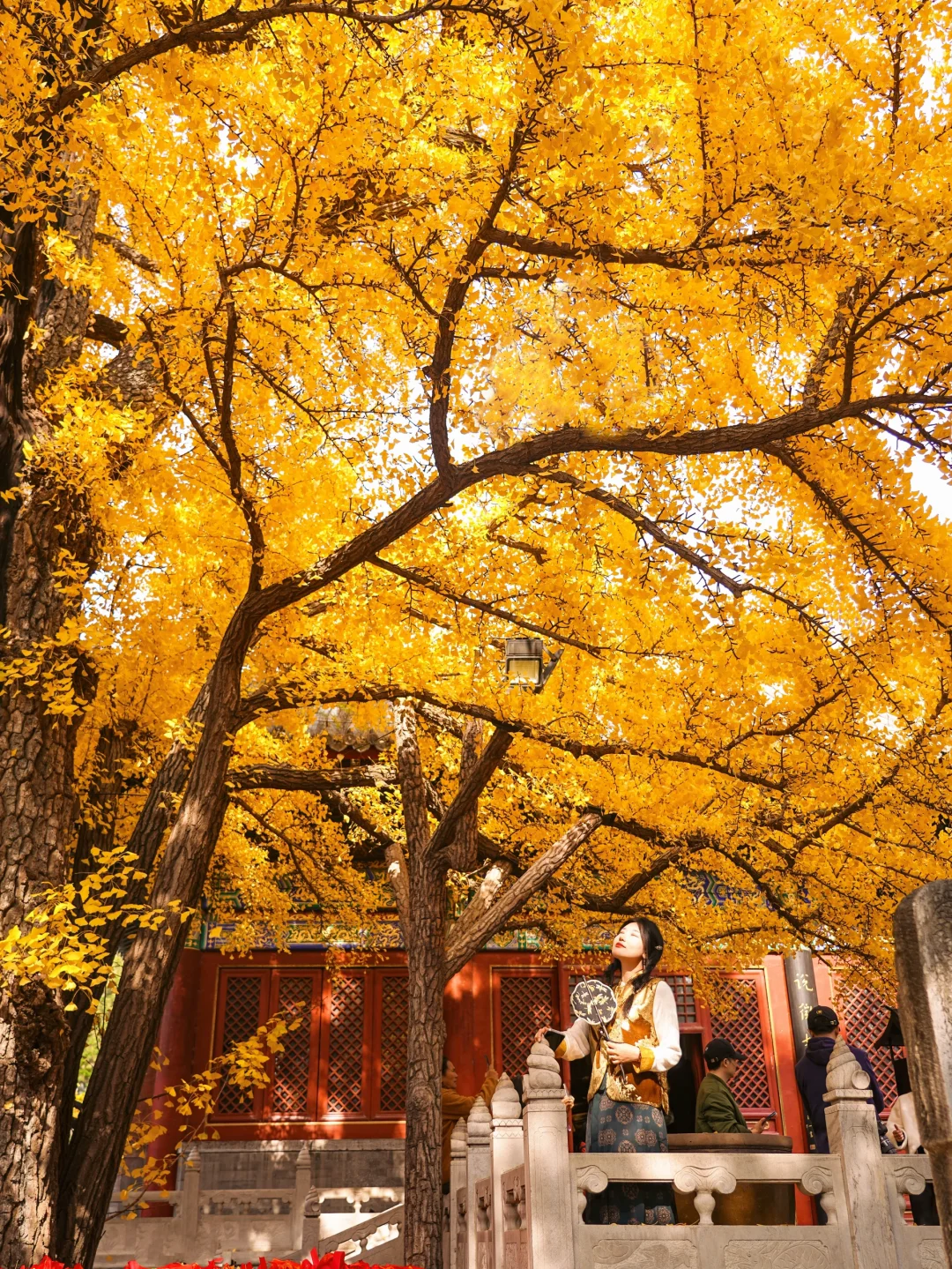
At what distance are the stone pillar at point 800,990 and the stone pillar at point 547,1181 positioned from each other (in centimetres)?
1037

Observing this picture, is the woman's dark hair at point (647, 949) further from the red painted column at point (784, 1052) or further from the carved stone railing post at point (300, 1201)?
the red painted column at point (784, 1052)

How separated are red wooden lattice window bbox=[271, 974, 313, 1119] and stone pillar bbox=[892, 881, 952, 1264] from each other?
41.7ft

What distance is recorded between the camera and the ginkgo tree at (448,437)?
17.4ft

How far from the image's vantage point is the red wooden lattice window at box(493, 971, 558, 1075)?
14305 millimetres

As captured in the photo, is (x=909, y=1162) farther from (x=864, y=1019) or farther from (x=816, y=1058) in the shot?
(x=864, y=1019)

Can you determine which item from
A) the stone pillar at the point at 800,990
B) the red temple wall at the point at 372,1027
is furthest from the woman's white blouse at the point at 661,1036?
the stone pillar at the point at 800,990

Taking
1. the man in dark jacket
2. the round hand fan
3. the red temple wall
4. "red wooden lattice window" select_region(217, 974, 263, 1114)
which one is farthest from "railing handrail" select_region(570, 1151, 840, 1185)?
"red wooden lattice window" select_region(217, 974, 263, 1114)

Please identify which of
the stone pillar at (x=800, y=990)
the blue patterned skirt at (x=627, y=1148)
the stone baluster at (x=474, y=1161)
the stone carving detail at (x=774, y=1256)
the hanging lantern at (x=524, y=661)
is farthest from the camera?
the stone pillar at (x=800, y=990)

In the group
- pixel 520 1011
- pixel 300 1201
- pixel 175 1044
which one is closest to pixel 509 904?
pixel 300 1201

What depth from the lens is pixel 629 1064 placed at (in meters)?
5.25

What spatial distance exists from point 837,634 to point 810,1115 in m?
3.67

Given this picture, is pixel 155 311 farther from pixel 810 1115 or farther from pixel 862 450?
pixel 810 1115

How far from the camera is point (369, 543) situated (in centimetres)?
614

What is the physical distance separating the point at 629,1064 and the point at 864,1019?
1104 cm
